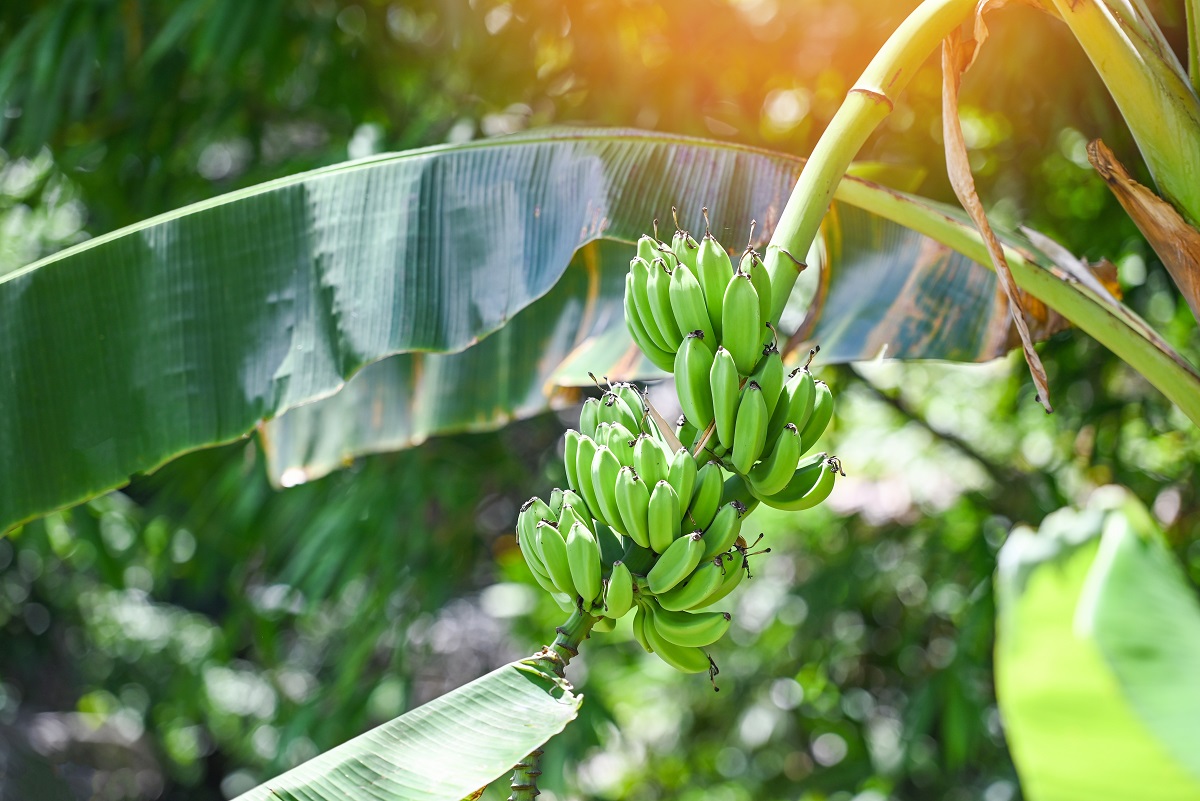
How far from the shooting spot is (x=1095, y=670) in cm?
45

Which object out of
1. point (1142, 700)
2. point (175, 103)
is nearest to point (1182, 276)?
Answer: point (1142, 700)

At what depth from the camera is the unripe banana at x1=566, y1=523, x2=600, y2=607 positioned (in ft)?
2.27

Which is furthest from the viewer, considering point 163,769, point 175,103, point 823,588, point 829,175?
point 163,769

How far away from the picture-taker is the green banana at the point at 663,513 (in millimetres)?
685

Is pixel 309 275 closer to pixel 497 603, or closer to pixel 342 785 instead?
pixel 342 785

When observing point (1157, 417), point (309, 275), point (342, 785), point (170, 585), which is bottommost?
point (170, 585)

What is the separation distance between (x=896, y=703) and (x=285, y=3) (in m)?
2.70

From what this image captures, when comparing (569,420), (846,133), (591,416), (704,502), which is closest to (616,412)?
(591,416)

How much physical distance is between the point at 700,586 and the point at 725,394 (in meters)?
0.14

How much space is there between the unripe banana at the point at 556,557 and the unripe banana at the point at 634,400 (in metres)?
0.13

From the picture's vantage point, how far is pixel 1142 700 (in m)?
0.45

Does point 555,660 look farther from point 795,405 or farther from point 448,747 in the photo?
point 795,405

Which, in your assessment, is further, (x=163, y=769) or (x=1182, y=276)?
(x=163, y=769)

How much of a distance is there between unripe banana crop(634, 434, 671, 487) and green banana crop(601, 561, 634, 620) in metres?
0.07
